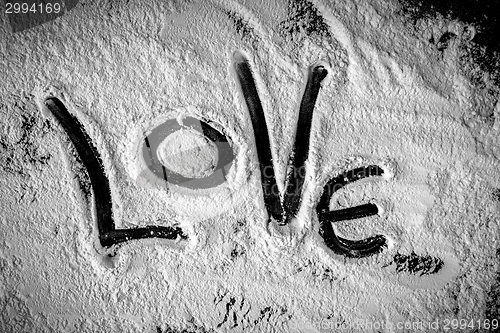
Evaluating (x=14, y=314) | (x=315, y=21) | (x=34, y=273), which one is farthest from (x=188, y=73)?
(x=14, y=314)

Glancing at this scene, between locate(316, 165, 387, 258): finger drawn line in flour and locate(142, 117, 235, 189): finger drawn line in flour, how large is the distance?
0.93 ft

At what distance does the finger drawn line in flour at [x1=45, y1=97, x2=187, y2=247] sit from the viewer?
88cm

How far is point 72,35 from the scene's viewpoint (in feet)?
2.87

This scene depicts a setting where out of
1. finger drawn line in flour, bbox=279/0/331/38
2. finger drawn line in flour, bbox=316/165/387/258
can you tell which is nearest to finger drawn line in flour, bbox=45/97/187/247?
finger drawn line in flour, bbox=316/165/387/258

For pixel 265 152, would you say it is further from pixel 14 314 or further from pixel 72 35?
pixel 14 314

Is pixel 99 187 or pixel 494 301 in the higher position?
pixel 99 187

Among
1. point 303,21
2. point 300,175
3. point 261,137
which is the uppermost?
point 303,21

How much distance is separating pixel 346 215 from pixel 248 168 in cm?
30

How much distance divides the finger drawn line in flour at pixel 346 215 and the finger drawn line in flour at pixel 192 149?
0.93 ft

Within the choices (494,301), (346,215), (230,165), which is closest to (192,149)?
(230,165)

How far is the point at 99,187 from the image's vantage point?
886 mm

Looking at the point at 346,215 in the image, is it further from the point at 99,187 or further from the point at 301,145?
the point at 99,187

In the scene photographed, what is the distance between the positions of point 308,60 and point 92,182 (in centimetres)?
66

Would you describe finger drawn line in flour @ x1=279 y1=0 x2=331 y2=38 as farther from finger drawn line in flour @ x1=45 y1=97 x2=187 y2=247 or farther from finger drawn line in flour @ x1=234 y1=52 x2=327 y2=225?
finger drawn line in flour @ x1=45 y1=97 x2=187 y2=247
